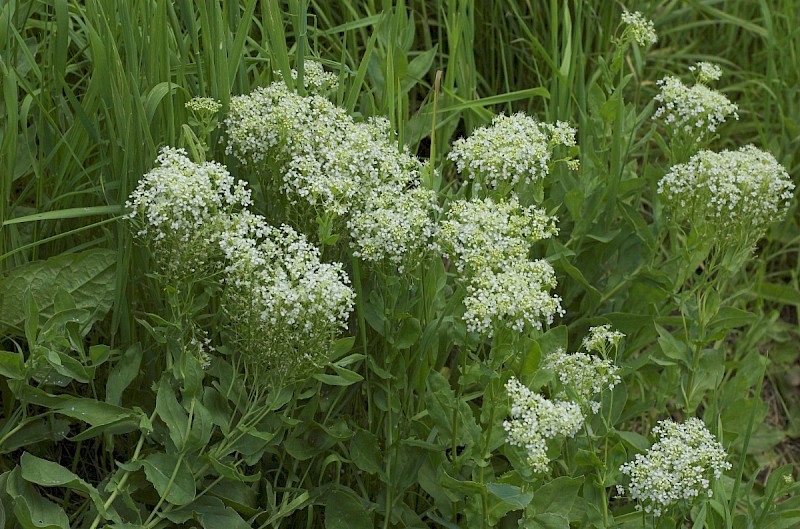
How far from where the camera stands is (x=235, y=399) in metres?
2.30

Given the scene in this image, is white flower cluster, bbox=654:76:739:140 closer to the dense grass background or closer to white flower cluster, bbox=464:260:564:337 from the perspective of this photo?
the dense grass background

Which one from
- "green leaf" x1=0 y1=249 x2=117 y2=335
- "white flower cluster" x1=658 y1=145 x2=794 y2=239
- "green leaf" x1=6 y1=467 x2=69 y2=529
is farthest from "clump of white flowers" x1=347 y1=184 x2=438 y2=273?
"green leaf" x1=6 y1=467 x2=69 y2=529

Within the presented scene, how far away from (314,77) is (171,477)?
3.38ft

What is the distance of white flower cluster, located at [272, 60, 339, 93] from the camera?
2541 millimetres

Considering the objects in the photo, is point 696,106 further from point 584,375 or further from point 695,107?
point 584,375

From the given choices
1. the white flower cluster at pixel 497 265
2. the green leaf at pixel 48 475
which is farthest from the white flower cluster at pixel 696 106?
the green leaf at pixel 48 475

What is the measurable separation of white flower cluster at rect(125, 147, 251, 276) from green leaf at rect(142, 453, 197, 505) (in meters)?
0.41

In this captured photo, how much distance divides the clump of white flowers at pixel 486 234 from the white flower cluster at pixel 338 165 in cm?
6

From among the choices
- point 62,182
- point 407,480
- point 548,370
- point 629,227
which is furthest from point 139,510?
point 629,227

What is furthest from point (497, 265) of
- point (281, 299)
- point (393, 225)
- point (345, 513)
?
point (345, 513)

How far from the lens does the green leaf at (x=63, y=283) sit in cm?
243

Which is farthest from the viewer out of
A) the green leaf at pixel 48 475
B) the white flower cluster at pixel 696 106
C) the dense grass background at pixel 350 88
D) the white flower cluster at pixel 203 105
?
the white flower cluster at pixel 696 106

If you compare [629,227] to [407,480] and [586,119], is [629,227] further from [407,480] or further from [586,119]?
[407,480]

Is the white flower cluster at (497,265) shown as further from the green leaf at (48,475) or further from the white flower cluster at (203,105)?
the green leaf at (48,475)
